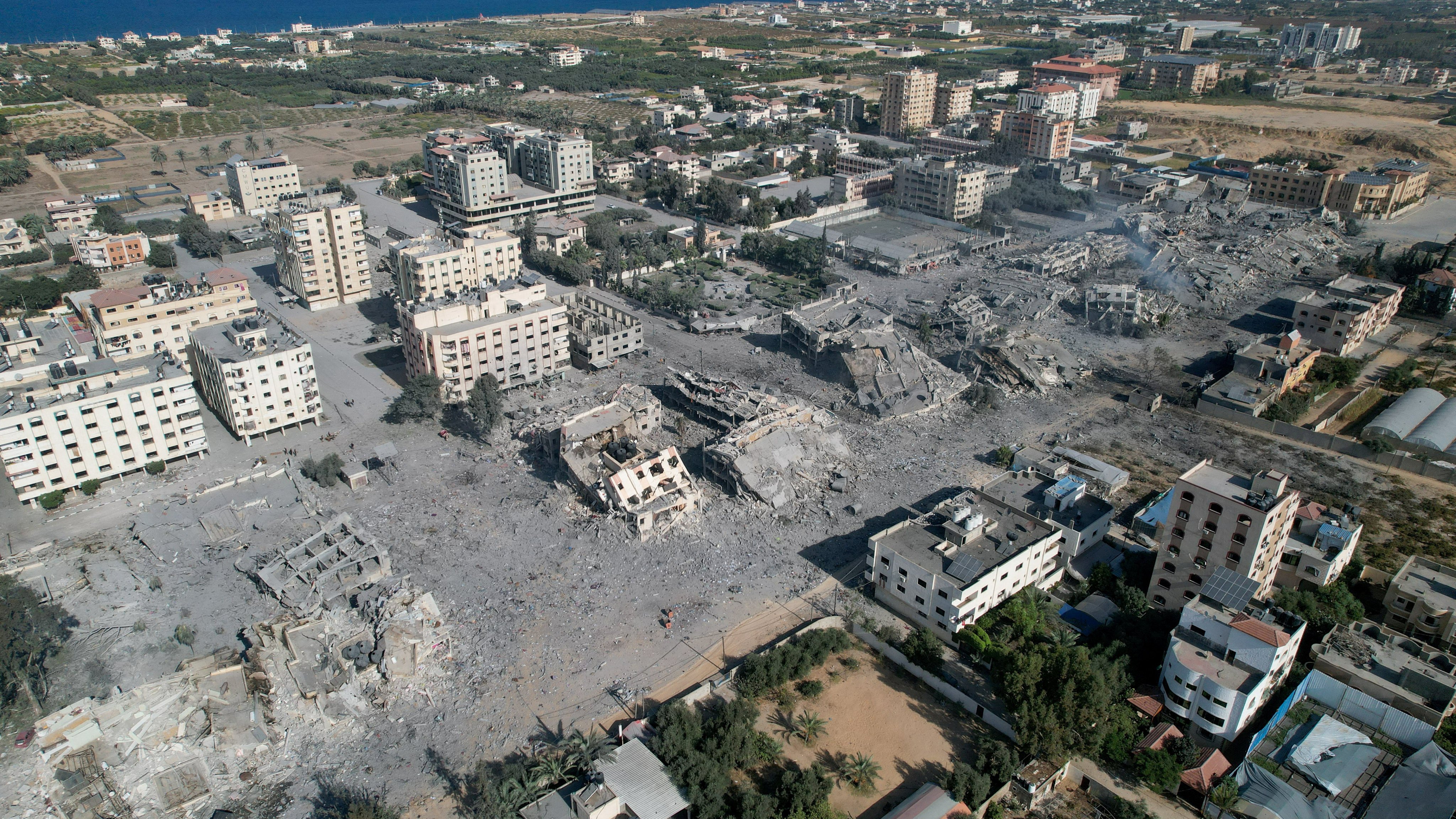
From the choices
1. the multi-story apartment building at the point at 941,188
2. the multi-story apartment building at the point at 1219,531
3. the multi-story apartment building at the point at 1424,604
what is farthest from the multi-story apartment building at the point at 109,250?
the multi-story apartment building at the point at 1424,604

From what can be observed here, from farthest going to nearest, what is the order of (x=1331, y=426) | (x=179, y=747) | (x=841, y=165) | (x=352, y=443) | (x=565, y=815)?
(x=841, y=165), (x=1331, y=426), (x=352, y=443), (x=179, y=747), (x=565, y=815)

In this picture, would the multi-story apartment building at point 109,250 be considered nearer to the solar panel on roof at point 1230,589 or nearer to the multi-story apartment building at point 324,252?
the multi-story apartment building at point 324,252

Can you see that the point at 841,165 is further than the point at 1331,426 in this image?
Yes

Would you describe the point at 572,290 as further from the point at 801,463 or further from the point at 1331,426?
the point at 1331,426

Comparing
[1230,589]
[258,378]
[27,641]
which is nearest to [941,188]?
[1230,589]

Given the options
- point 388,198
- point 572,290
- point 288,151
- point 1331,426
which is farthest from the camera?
point 288,151

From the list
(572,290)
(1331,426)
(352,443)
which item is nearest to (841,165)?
(572,290)

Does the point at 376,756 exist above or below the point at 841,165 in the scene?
below
